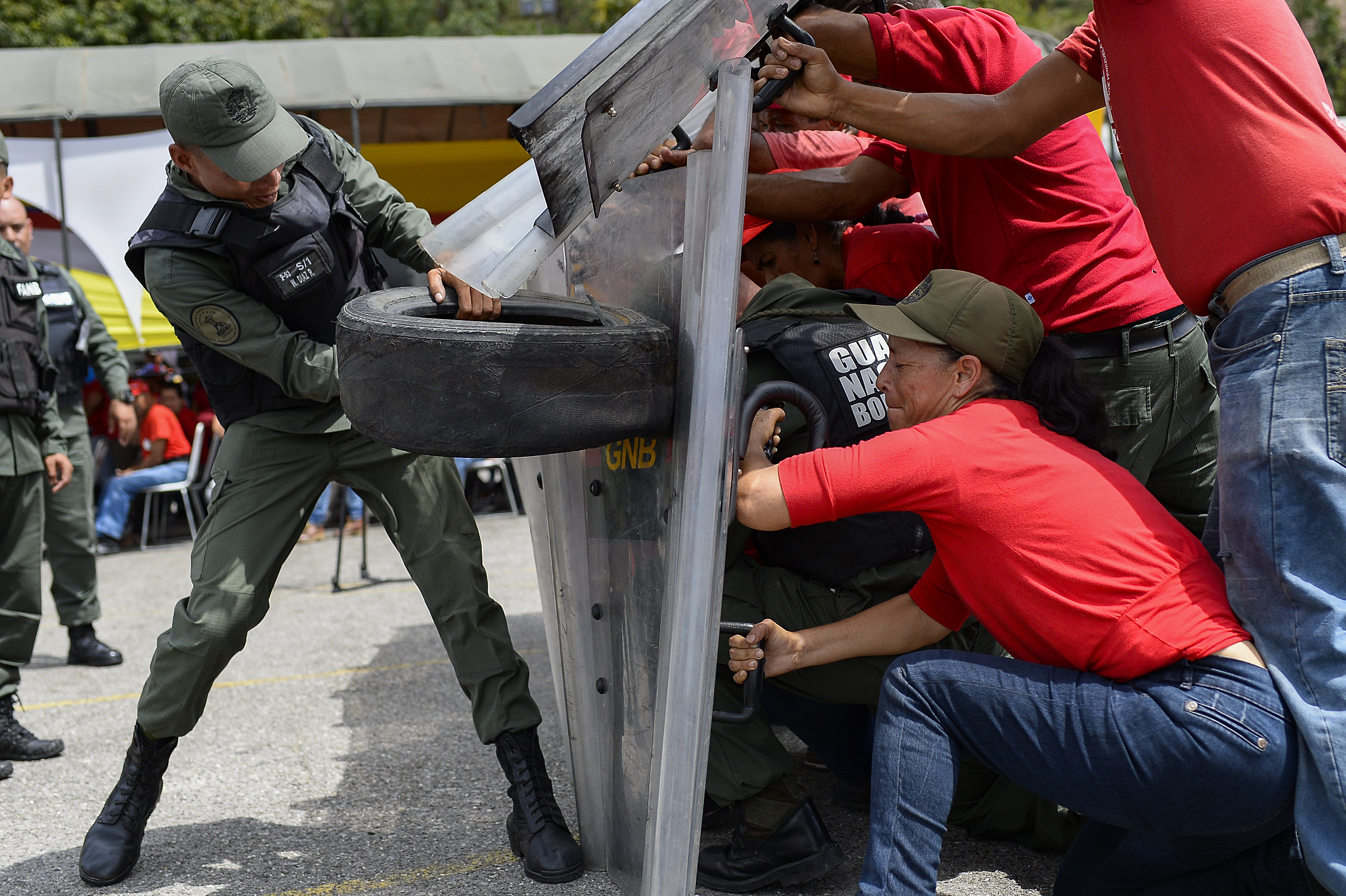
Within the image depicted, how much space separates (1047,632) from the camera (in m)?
A: 2.00

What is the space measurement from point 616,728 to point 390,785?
1280 mm

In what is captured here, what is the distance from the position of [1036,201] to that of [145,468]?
27.1ft

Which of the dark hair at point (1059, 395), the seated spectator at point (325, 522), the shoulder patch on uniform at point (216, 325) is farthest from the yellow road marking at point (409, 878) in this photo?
the seated spectator at point (325, 522)

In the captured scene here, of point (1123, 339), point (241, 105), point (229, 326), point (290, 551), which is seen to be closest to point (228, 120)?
point (241, 105)

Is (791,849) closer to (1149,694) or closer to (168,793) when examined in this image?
(1149,694)

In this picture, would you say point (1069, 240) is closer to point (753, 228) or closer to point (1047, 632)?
point (753, 228)

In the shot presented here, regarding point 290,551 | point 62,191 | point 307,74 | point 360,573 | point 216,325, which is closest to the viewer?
point 216,325

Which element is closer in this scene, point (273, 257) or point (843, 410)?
point (843, 410)

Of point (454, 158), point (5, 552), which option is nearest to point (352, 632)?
point (5, 552)

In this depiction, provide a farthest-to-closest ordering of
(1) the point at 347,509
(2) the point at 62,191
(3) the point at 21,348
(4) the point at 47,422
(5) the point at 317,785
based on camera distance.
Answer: (2) the point at 62,191 < (1) the point at 347,509 < (4) the point at 47,422 < (3) the point at 21,348 < (5) the point at 317,785

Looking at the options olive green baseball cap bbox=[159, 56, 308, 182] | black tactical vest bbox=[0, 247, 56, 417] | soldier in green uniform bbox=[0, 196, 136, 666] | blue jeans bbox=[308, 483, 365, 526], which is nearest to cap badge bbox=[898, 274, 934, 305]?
olive green baseball cap bbox=[159, 56, 308, 182]

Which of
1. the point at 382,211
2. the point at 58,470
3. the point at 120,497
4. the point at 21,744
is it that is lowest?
the point at 120,497

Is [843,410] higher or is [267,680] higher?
[843,410]

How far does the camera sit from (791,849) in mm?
2586
